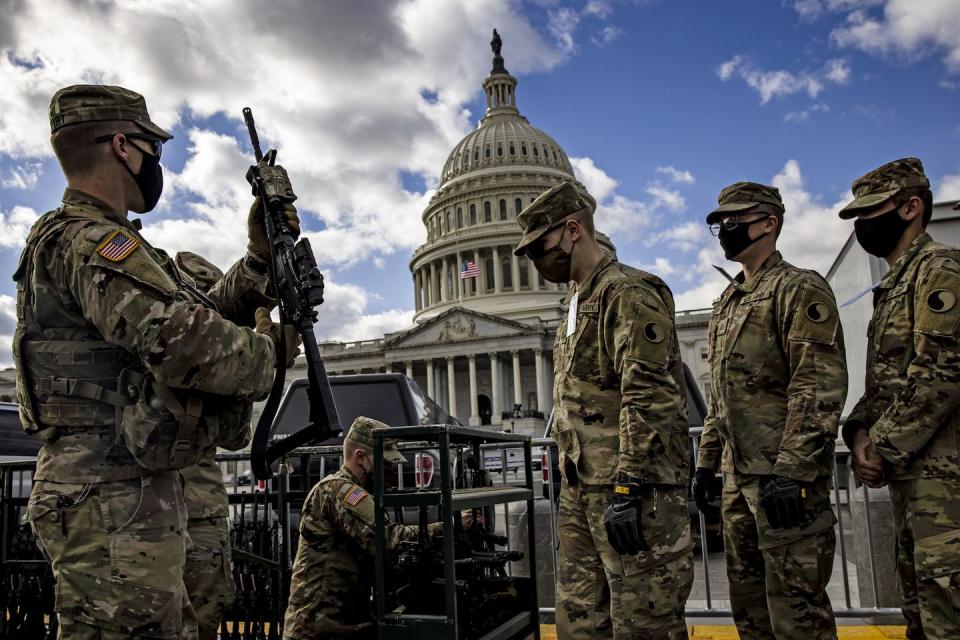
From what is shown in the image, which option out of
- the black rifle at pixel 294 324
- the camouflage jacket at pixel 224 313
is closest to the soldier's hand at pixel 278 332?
the black rifle at pixel 294 324

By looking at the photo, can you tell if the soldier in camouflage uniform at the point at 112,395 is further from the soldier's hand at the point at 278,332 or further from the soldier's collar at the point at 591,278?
the soldier's collar at the point at 591,278

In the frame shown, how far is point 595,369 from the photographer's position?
3.70 metres

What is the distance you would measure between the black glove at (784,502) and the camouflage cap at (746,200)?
4.88 feet

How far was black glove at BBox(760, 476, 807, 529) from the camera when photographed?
3529 mm

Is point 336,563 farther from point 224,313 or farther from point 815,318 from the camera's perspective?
point 815,318

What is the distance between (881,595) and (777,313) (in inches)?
118

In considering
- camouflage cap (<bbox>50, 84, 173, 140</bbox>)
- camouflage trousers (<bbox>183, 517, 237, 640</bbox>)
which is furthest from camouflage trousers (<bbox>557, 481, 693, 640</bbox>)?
camouflage cap (<bbox>50, 84, 173, 140</bbox>)

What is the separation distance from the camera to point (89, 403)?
103 inches

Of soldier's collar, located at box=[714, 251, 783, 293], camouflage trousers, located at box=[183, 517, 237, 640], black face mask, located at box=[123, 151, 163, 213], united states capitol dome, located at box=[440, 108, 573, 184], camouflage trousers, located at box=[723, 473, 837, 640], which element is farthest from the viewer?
united states capitol dome, located at box=[440, 108, 573, 184]

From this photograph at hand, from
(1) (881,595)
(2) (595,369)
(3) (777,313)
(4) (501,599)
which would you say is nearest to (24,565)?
(4) (501,599)

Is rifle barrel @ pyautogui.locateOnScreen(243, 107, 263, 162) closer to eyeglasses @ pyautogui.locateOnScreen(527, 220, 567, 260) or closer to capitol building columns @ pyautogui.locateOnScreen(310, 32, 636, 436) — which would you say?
eyeglasses @ pyautogui.locateOnScreen(527, 220, 567, 260)

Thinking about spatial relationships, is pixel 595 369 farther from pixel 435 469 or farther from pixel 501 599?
pixel 435 469

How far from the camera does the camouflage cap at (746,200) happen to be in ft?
14.2

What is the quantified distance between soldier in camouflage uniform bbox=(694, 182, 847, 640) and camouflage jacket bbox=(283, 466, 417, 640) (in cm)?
164
